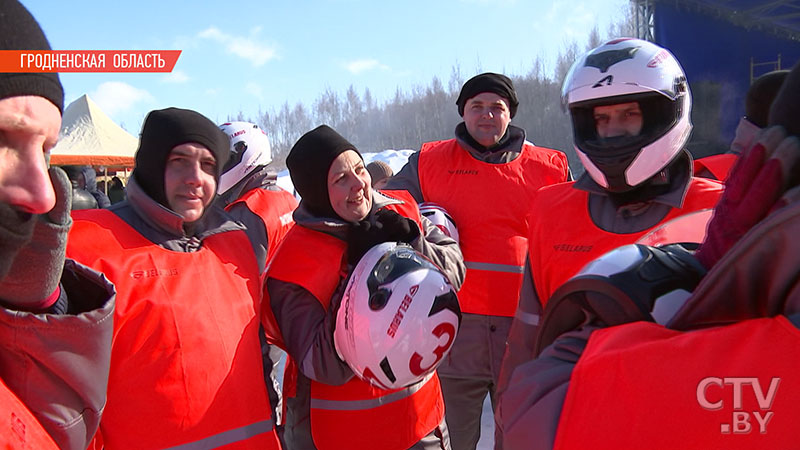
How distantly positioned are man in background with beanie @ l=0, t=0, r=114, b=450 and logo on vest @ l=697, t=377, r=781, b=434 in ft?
3.76

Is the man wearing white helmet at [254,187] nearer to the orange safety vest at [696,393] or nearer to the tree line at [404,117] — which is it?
the orange safety vest at [696,393]

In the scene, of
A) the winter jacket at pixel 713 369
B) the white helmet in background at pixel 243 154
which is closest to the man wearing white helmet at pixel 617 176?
the winter jacket at pixel 713 369

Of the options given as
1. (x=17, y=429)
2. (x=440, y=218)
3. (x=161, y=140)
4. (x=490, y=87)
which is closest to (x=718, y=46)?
(x=490, y=87)

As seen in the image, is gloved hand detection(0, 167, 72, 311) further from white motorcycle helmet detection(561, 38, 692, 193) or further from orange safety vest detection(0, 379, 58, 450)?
white motorcycle helmet detection(561, 38, 692, 193)

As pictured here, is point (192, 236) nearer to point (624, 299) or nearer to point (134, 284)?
point (134, 284)

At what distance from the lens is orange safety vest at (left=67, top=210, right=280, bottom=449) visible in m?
1.90

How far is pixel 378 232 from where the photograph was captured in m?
2.48

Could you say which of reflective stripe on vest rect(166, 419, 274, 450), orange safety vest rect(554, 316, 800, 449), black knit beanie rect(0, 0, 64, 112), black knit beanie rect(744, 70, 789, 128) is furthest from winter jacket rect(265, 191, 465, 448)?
black knit beanie rect(744, 70, 789, 128)

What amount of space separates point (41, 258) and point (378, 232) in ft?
4.70

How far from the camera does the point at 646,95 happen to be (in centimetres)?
218

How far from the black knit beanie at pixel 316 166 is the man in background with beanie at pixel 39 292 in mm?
1184

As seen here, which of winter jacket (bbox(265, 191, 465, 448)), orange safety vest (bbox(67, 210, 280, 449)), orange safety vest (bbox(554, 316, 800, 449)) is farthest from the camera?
winter jacket (bbox(265, 191, 465, 448))

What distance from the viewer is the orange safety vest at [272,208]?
3801 mm

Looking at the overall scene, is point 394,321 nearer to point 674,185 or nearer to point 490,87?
point 674,185
